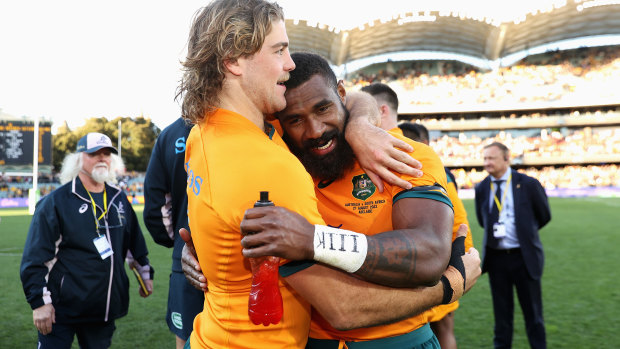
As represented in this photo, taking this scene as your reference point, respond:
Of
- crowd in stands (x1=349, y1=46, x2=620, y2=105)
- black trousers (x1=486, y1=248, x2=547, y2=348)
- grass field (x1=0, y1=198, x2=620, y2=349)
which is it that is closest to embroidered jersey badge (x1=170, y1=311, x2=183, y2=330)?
grass field (x1=0, y1=198, x2=620, y2=349)

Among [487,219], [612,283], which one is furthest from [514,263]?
[612,283]

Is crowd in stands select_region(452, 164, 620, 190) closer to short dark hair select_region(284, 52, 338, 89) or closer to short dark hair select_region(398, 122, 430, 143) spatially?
short dark hair select_region(398, 122, 430, 143)

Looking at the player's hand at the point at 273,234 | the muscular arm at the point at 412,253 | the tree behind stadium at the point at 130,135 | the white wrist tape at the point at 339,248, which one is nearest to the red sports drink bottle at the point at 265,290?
the player's hand at the point at 273,234

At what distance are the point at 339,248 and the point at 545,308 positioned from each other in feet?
22.5

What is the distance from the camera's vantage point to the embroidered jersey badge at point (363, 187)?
2.01m

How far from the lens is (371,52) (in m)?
50.8

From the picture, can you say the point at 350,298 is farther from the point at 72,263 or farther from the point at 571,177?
the point at 571,177

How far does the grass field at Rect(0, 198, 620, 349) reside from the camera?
18.4 ft

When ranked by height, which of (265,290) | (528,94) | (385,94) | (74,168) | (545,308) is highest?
(528,94)

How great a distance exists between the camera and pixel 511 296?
18.1 feet

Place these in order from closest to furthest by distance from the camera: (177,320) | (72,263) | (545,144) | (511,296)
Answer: (177,320) → (72,263) → (511,296) → (545,144)

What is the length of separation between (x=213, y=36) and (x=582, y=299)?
7.94 metres

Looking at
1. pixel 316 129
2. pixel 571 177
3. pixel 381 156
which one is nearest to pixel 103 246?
pixel 316 129

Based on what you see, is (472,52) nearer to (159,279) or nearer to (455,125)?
(455,125)
